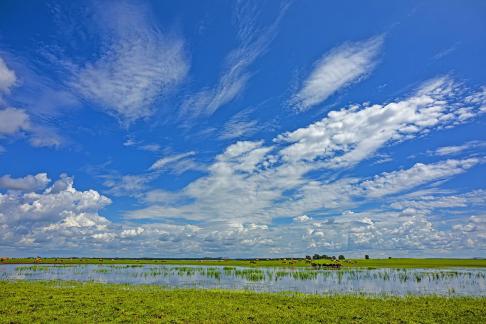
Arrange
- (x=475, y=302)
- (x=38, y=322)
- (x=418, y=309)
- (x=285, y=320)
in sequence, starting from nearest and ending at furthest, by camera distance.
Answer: (x=38, y=322) → (x=285, y=320) → (x=418, y=309) → (x=475, y=302)

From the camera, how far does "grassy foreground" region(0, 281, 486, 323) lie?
59.7 feet

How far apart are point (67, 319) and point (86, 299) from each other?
269 inches

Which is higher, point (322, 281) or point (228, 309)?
point (228, 309)

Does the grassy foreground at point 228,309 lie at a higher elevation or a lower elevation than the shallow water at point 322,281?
higher

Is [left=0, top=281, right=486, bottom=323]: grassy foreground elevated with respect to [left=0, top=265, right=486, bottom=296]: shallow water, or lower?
elevated

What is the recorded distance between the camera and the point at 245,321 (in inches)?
701

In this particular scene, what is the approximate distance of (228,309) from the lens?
21.0 meters

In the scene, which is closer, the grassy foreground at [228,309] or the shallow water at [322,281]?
the grassy foreground at [228,309]

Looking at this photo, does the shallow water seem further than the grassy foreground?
Yes

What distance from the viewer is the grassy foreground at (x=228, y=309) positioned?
18.2m

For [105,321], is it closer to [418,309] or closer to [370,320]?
[370,320]

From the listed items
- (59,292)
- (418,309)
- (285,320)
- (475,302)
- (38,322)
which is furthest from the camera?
(59,292)

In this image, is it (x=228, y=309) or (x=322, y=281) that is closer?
(x=228, y=309)

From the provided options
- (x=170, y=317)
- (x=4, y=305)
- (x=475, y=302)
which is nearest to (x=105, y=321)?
(x=170, y=317)
